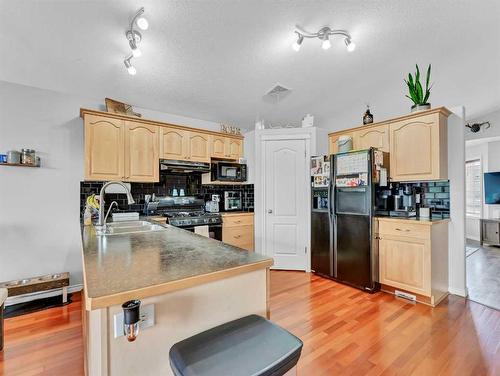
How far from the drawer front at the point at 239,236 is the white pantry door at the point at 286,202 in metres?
0.26

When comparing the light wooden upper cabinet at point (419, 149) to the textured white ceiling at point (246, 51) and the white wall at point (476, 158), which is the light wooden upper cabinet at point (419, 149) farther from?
the white wall at point (476, 158)

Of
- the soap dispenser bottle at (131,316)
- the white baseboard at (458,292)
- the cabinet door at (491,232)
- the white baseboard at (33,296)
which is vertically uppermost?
the soap dispenser bottle at (131,316)

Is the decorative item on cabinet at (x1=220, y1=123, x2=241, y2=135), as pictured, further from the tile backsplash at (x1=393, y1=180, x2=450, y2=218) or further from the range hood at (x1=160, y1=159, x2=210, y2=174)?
the tile backsplash at (x1=393, y1=180, x2=450, y2=218)

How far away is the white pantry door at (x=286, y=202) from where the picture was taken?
3.71m

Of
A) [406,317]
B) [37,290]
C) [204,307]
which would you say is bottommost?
[406,317]

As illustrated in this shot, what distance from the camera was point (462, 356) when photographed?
70.2 inches

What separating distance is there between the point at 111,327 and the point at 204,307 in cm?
34

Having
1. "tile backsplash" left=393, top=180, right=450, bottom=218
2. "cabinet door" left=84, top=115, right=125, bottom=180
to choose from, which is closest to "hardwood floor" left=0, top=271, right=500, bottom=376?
"tile backsplash" left=393, top=180, right=450, bottom=218

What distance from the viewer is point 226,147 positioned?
13.2 feet

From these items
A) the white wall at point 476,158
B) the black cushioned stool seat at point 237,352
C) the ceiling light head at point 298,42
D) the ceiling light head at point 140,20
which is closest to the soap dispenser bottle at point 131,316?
the black cushioned stool seat at point 237,352

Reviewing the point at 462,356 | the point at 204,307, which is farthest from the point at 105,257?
the point at 462,356

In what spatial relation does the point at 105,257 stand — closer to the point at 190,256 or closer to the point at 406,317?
the point at 190,256

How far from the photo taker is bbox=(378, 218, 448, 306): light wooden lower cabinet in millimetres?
2572

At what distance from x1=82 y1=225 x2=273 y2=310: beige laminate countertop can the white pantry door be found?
7.36 feet
